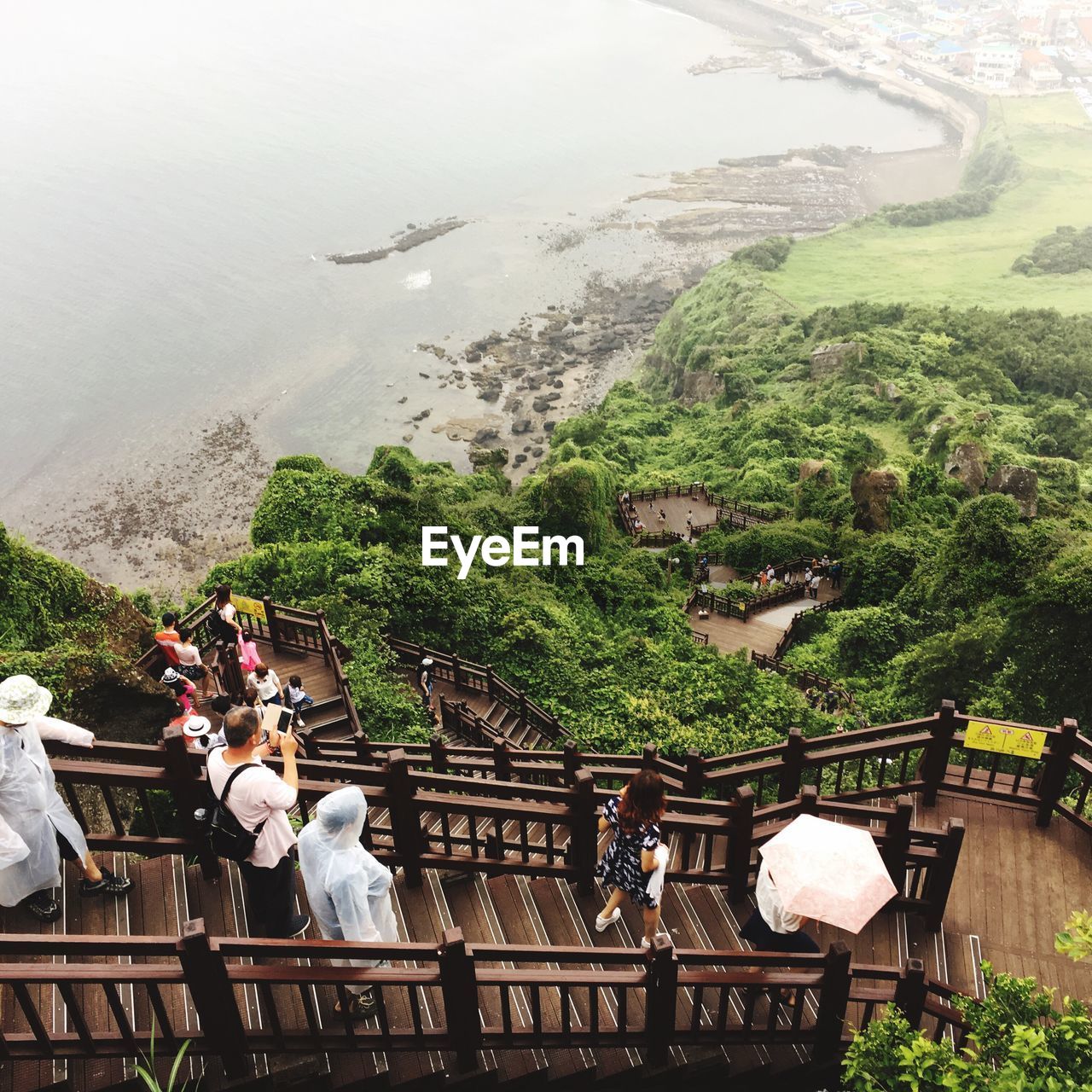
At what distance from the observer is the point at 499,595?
20.0 m

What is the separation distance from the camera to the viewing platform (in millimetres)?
5164

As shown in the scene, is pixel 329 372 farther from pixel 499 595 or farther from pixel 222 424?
pixel 499 595

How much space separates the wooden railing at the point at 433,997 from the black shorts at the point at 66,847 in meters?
0.65

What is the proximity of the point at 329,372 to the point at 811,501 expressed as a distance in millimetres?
34121

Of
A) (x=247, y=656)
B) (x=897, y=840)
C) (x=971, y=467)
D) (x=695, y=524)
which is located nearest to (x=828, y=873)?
(x=897, y=840)

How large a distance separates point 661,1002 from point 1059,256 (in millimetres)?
77578

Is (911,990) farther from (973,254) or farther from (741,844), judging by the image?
(973,254)

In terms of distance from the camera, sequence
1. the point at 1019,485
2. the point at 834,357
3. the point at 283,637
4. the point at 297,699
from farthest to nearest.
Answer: the point at 834,357 → the point at 1019,485 → the point at 283,637 → the point at 297,699

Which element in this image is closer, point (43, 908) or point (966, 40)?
point (43, 908)

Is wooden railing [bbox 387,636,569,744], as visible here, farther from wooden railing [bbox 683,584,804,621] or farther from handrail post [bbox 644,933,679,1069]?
wooden railing [bbox 683,584,804,621]

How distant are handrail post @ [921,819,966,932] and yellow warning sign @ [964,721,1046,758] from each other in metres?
1.31

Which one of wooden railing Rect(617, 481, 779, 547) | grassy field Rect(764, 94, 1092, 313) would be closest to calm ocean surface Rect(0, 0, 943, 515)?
grassy field Rect(764, 94, 1092, 313)

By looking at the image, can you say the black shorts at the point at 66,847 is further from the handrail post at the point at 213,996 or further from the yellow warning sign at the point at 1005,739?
the yellow warning sign at the point at 1005,739

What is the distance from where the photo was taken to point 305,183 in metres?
81.1
